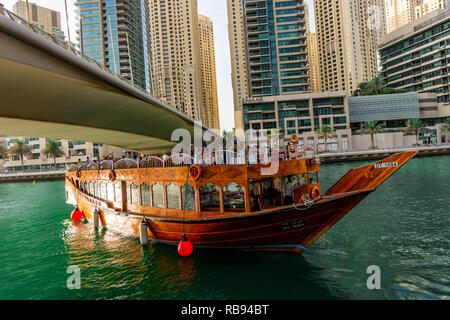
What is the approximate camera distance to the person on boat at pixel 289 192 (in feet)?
32.7

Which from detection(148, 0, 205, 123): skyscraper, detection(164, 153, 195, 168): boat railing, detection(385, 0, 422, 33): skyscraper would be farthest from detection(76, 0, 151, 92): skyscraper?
detection(385, 0, 422, 33): skyscraper

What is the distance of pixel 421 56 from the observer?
285 feet

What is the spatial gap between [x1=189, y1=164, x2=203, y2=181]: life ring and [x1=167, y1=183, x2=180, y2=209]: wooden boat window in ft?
3.75

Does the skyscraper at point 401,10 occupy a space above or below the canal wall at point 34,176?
above

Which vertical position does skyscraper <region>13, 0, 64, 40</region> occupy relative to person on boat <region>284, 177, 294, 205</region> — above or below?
above

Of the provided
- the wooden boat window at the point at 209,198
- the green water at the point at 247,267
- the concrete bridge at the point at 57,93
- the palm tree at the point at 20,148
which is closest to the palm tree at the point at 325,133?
the concrete bridge at the point at 57,93

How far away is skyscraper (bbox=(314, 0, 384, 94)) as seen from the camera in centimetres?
11069

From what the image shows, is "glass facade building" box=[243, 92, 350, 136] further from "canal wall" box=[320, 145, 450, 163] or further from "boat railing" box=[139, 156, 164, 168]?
"boat railing" box=[139, 156, 164, 168]

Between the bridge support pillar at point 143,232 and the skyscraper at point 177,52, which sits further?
the skyscraper at point 177,52

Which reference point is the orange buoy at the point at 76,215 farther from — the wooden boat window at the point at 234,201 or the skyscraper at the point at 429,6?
the skyscraper at the point at 429,6

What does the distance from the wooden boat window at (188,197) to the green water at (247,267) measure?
1.68 m

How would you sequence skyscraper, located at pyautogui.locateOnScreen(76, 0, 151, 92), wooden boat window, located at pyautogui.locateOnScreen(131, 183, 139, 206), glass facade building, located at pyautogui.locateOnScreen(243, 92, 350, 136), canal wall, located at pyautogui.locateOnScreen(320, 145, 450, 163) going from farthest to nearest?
1. skyscraper, located at pyautogui.locateOnScreen(76, 0, 151, 92)
2. glass facade building, located at pyautogui.locateOnScreen(243, 92, 350, 136)
3. canal wall, located at pyautogui.locateOnScreen(320, 145, 450, 163)
4. wooden boat window, located at pyautogui.locateOnScreen(131, 183, 139, 206)

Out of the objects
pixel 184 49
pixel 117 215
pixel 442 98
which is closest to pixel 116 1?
pixel 184 49

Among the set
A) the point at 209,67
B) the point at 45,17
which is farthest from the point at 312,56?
the point at 45,17
